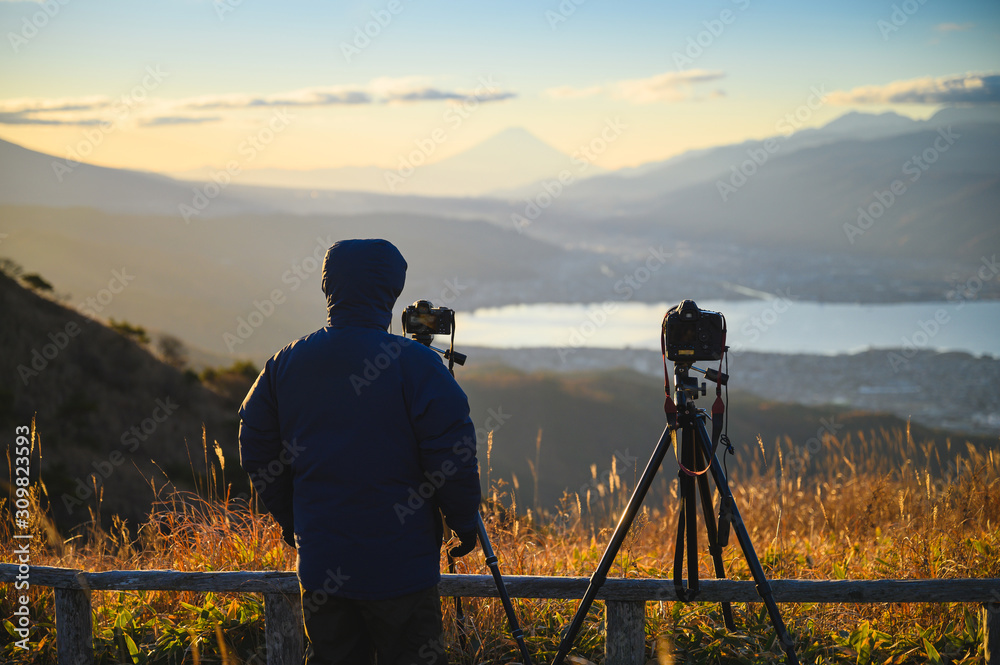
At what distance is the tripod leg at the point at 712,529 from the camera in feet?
→ 8.29

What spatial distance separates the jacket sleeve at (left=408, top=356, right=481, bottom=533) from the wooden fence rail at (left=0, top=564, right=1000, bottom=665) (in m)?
0.99

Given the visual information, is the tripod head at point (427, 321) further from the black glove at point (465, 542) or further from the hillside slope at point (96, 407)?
the hillside slope at point (96, 407)

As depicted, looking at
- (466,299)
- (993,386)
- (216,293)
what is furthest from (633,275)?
(216,293)

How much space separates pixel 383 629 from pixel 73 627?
5.83 ft


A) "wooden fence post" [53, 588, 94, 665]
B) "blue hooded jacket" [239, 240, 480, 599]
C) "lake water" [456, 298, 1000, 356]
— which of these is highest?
"lake water" [456, 298, 1000, 356]

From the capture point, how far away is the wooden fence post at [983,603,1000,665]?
2.54 metres

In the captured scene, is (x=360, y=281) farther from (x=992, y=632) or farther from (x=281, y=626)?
(x=992, y=632)

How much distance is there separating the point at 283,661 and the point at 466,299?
391 ft

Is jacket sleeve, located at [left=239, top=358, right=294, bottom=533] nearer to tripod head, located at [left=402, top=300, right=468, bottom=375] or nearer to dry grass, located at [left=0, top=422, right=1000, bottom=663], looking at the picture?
tripod head, located at [left=402, top=300, right=468, bottom=375]

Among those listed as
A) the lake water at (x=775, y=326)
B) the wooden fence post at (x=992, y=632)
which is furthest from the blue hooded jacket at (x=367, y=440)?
the lake water at (x=775, y=326)

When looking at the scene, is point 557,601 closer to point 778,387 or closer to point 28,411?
point 28,411

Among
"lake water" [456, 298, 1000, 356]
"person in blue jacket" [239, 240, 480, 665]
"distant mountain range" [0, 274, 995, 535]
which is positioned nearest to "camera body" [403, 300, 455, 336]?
"person in blue jacket" [239, 240, 480, 665]

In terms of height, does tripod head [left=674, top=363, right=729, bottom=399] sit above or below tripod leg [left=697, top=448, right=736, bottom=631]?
A: above

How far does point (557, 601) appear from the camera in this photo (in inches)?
121
